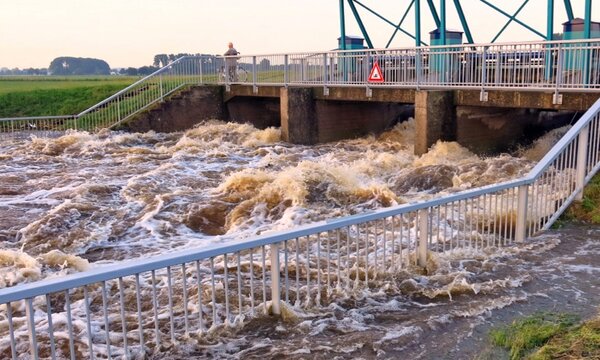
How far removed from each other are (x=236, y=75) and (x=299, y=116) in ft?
15.5

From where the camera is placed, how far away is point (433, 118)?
16.2 meters

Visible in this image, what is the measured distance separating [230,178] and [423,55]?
6.91 metres

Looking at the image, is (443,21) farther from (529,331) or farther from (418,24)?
(529,331)

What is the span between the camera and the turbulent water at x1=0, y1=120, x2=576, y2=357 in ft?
19.1

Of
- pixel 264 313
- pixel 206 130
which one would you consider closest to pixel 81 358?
pixel 264 313

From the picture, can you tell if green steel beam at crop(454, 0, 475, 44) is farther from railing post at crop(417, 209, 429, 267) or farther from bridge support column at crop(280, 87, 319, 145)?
railing post at crop(417, 209, 429, 267)

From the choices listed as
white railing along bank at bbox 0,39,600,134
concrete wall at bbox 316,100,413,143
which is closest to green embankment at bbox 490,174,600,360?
white railing along bank at bbox 0,39,600,134

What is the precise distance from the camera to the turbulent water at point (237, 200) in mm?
5832

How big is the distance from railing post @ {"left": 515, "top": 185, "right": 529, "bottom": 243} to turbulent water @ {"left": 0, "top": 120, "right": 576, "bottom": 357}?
52cm

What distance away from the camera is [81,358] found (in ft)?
17.2

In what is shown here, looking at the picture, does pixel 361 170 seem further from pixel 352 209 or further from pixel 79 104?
pixel 79 104

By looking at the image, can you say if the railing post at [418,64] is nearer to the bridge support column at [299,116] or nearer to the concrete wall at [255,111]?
the bridge support column at [299,116]

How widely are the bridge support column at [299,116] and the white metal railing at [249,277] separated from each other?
1200 centimetres

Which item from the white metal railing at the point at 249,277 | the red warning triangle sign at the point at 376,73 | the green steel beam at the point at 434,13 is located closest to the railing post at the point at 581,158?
the white metal railing at the point at 249,277
